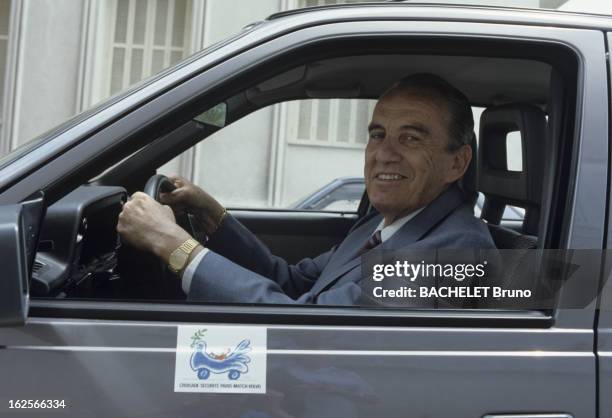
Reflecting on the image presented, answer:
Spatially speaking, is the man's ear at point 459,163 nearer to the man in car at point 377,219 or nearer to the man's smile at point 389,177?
the man in car at point 377,219

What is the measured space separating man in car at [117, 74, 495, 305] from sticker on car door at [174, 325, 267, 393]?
21cm

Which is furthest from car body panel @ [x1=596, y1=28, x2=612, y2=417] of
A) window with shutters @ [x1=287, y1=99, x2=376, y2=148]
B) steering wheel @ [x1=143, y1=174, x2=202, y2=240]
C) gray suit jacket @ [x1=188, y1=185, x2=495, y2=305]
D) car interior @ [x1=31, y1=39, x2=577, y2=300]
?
window with shutters @ [x1=287, y1=99, x2=376, y2=148]

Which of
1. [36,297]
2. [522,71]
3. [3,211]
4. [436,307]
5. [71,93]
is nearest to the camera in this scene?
[3,211]

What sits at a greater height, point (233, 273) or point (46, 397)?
point (233, 273)

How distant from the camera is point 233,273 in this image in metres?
1.68

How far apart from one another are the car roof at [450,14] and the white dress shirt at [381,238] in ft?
1.61

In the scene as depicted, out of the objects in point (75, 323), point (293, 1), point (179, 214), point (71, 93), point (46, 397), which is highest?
point (293, 1)

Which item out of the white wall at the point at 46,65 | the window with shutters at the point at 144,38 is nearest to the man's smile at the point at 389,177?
the white wall at the point at 46,65

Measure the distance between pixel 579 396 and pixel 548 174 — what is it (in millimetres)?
462

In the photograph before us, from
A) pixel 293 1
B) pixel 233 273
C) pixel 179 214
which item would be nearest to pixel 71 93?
pixel 293 1

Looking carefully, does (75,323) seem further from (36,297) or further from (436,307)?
(436,307)

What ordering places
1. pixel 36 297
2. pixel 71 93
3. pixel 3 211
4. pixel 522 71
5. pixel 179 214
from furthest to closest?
pixel 71 93 < pixel 179 214 < pixel 522 71 < pixel 36 297 < pixel 3 211

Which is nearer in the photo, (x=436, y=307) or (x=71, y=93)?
(x=436, y=307)

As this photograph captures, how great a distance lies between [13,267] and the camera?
4.26ft
